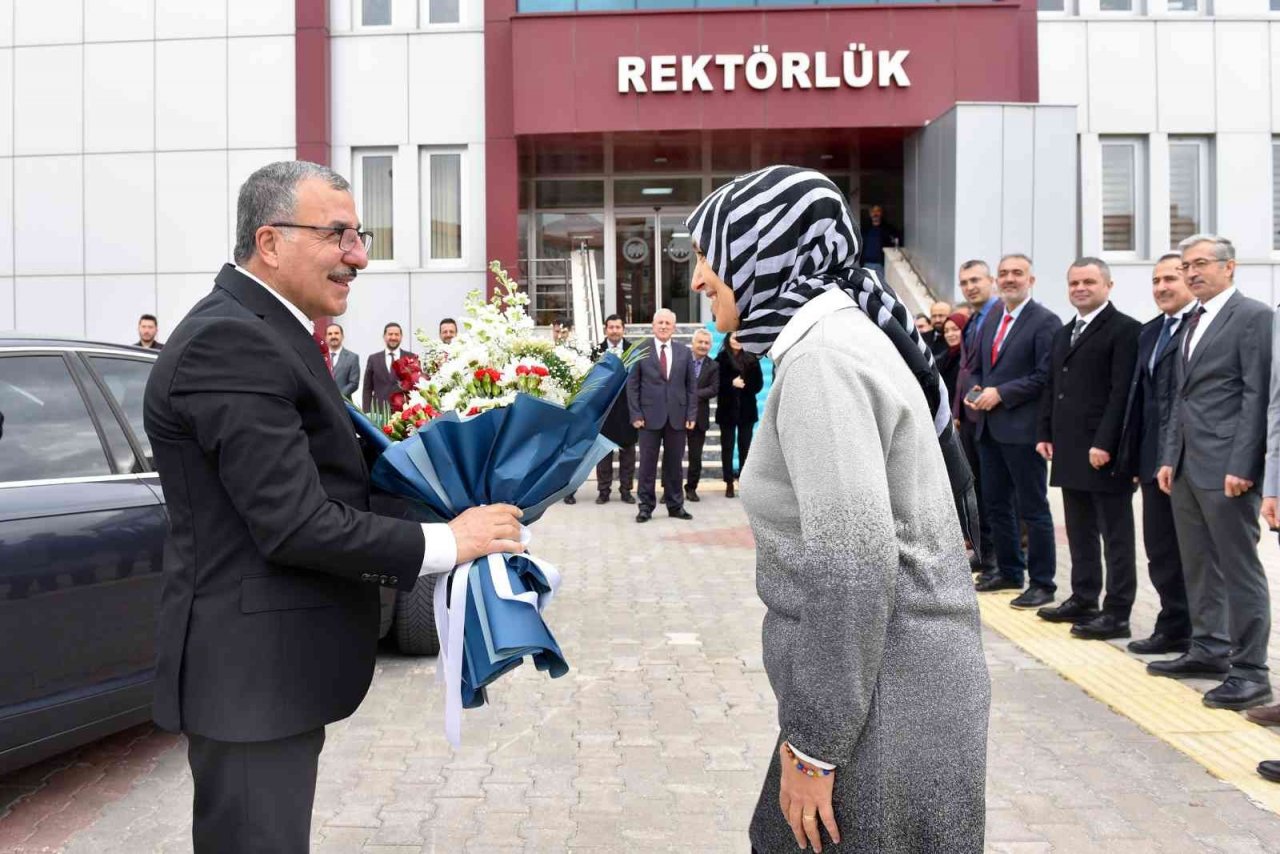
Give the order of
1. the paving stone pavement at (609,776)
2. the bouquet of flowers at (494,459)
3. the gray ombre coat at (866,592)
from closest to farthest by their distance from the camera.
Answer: the gray ombre coat at (866,592) < the bouquet of flowers at (494,459) < the paving stone pavement at (609,776)

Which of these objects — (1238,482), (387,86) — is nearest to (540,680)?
(1238,482)

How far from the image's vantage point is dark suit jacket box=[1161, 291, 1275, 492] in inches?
215

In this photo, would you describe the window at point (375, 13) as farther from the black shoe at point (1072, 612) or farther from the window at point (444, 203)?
the black shoe at point (1072, 612)

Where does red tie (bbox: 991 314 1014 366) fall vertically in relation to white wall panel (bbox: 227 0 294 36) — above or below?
below

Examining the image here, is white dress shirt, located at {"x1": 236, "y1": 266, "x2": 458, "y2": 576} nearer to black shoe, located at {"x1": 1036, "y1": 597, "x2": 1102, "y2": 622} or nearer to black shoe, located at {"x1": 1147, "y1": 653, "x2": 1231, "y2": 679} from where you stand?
black shoe, located at {"x1": 1147, "y1": 653, "x2": 1231, "y2": 679}

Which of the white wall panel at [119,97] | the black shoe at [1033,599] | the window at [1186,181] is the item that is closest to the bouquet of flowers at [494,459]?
the black shoe at [1033,599]

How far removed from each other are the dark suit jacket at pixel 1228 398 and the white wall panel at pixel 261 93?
17.4m

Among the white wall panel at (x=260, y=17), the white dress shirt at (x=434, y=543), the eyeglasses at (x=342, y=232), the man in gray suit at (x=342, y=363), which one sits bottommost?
the white dress shirt at (x=434, y=543)

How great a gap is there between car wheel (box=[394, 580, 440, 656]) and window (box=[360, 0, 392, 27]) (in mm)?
16426

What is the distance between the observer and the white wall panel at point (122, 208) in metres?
20.2

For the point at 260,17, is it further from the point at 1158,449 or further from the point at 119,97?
the point at 1158,449

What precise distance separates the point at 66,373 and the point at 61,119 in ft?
60.6

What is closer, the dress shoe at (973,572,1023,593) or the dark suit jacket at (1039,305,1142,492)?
the dark suit jacket at (1039,305,1142,492)

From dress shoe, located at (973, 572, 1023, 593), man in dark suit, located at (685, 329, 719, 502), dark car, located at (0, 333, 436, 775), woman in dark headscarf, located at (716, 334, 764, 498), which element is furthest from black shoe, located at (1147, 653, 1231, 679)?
man in dark suit, located at (685, 329, 719, 502)
